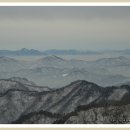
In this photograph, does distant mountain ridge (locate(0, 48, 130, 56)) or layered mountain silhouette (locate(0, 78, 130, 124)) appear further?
distant mountain ridge (locate(0, 48, 130, 56))

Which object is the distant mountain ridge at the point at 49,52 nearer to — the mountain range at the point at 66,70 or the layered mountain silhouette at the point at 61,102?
the mountain range at the point at 66,70

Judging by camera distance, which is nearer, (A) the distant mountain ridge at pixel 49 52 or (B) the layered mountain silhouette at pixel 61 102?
(B) the layered mountain silhouette at pixel 61 102

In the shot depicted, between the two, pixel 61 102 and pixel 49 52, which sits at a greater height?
pixel 49 52

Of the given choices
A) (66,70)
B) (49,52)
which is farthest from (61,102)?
(49,52)

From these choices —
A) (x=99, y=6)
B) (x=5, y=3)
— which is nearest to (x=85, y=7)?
(x=99, y=6)

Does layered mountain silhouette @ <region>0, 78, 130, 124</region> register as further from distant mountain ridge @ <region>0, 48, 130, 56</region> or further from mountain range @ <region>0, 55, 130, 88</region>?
distant mountain ridge @ <region>0, 48, 130, 56</region>

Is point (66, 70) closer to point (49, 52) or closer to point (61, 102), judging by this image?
point (49, 52)

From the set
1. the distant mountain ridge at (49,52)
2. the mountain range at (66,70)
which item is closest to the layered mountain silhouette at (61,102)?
the mountain range at (66,70)

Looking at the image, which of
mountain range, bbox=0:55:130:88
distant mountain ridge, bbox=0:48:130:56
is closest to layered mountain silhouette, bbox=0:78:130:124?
mountain range, bbox=0:55:130:88
